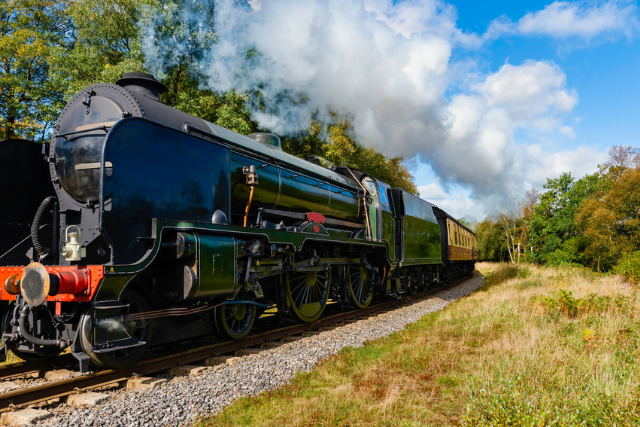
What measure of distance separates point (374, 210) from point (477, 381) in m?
6.46

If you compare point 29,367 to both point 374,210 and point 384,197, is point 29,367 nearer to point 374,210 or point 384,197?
point 374,210

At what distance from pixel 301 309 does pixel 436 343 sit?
2.48 m

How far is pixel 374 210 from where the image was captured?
10367 millimetres

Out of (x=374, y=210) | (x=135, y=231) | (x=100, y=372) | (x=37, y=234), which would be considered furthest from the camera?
(x=374, y=210)

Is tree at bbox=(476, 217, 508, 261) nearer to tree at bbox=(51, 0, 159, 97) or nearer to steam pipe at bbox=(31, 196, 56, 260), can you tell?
tree at bbox=(51, 0, 159, 97)

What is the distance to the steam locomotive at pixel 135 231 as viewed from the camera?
420cm

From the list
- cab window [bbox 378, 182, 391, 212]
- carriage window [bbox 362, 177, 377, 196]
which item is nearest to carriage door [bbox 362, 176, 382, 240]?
carriage window [bbox 362, 177, 377, 196]

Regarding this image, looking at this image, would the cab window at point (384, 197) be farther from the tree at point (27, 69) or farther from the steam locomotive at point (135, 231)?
the tree at point (27, 69)

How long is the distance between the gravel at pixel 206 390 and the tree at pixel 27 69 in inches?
576

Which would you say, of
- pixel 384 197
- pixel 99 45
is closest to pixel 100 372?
pixel 384 197

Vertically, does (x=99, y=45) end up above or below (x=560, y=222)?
above

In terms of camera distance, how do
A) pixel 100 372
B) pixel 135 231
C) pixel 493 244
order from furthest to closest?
pixel 493 244 < pixel 100 372 < pixel 135 231

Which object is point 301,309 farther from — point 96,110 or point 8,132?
point 8,132

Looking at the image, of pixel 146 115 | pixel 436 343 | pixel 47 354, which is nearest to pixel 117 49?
pixel 146 115
